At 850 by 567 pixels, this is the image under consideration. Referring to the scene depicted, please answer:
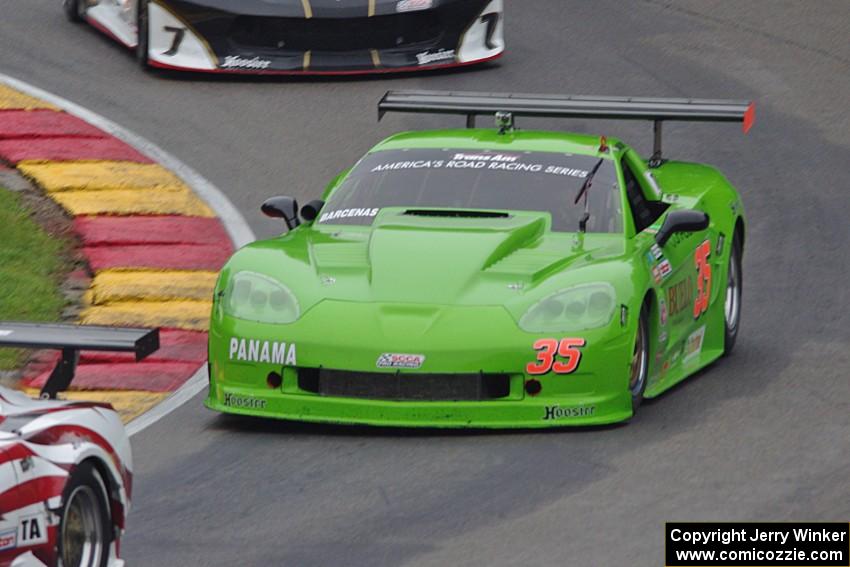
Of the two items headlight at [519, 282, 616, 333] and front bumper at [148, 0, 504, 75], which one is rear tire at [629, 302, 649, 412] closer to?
headlight at [519, 282, 616, 333]

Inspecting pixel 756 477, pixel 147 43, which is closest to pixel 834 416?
pixel 756 477

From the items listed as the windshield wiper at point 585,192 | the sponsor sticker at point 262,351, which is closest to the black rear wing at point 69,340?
the sponsor sticker at point 262,351

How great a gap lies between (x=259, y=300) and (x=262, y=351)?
11.7 inches

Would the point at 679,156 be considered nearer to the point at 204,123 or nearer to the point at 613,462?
the point at 204,123

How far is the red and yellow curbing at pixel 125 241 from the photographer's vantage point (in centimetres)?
Result: 1108

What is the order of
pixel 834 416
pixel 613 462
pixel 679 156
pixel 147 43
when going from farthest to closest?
pixel 147 43
pixel 679 156
pixel 834 416
pixel 613 462

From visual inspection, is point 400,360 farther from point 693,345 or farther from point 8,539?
point 8,539

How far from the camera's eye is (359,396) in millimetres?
9414

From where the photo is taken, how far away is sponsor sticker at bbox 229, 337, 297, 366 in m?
9.49

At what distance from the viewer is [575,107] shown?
37.7 feet

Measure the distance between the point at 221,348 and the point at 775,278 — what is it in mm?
4375

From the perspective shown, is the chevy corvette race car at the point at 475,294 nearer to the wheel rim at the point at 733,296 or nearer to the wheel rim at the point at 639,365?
the wheel rim at the point at 639,365

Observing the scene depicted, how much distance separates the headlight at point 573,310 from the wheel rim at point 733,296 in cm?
201

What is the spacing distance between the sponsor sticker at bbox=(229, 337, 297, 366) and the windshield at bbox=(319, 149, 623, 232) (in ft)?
4.02
